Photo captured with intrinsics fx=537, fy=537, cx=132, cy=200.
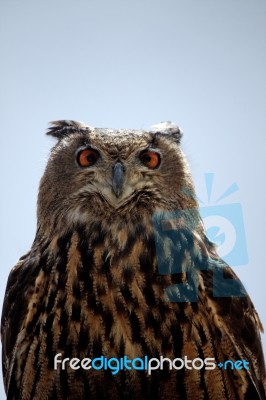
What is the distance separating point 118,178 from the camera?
2.74m

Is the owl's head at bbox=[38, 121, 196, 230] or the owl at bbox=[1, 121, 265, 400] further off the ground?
the owl's head at bbox=[38, 121, 196, 230]

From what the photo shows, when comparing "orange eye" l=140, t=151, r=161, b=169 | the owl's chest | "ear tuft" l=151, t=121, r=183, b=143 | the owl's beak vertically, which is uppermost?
"ear tuft" l=151, t=121, r=183, b=143

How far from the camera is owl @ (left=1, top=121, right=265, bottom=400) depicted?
249 centimetres

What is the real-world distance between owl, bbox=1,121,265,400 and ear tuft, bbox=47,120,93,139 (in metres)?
0.10

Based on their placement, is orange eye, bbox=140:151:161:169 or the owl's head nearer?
the owl's head

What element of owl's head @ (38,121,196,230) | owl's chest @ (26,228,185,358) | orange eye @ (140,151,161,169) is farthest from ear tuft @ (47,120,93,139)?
owl's chest @ (26,228,185,358)

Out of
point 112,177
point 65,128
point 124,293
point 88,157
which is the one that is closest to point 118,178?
point 112,177

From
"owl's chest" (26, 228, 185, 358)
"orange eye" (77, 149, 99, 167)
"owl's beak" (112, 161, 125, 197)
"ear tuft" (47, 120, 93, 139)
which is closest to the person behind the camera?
"owl's chest" (26, 228, 185, 358)

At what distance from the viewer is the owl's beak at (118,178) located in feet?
8.89

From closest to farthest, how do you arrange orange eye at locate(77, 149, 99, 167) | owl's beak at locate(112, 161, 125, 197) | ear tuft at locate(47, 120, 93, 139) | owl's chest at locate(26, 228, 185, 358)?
owl's chest at locate(26, 228, 185, 358) < owl's beak at locate(112, 161, 125, 197) < orange eye at locate(77, 149, 99, 167) < ear tuft at locate(47, 120, 93, 139)

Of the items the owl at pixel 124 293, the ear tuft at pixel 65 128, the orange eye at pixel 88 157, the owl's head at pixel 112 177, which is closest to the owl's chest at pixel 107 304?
the owl at pixel 124 293

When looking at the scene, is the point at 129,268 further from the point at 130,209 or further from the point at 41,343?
the point at 41,343

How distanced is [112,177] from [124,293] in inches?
24.3

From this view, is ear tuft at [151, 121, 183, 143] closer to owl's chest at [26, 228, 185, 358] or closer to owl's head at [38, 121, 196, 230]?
owl's head at [38, 121, 196, 230]
